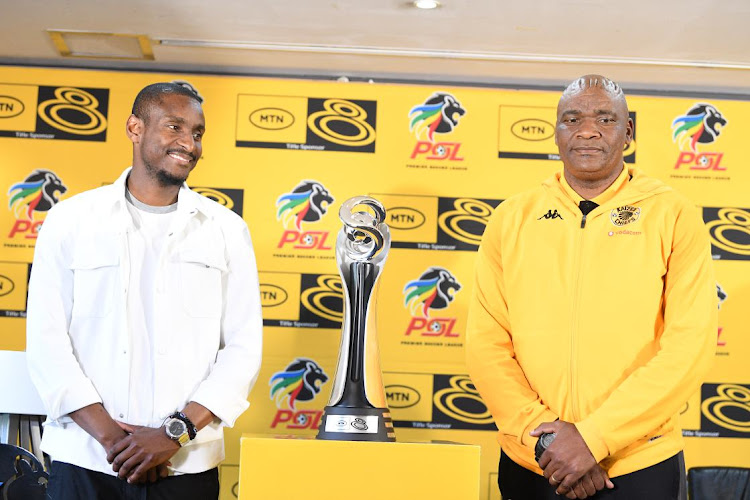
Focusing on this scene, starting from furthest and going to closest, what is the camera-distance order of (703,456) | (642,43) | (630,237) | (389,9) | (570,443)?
(703,456) → (642,43) → (389,9) → (630,237) → (570,443)

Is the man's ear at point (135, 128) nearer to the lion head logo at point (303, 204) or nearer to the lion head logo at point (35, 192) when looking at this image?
the lion head logo at point (303, 204)

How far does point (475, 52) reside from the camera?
159 inches

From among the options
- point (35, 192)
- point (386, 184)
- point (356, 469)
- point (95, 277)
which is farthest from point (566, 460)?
point (35, 192)

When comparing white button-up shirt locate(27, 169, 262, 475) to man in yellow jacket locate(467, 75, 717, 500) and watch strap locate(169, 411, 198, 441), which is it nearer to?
watch strap locate(169, 411, 198, 441)

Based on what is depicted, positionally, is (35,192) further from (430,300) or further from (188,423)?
(188,423)

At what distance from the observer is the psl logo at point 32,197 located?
4.19 meters

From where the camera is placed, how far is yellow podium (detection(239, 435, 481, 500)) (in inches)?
83.5


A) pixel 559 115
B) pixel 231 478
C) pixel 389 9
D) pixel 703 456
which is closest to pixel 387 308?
pixel 231 478

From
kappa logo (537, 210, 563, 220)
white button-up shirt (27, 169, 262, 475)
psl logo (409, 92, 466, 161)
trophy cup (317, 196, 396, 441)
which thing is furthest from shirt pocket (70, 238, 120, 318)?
psl logo (409, 92, 466, 161)

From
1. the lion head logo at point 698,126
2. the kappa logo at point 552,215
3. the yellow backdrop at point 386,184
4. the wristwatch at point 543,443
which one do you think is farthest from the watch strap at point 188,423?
the lion head logo at point 698,126

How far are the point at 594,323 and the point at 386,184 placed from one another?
7.14 feet

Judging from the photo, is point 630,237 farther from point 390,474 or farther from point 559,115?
point 390,474

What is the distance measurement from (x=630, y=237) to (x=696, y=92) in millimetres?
2485

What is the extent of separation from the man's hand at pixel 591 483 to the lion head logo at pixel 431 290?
2108 millimetres
